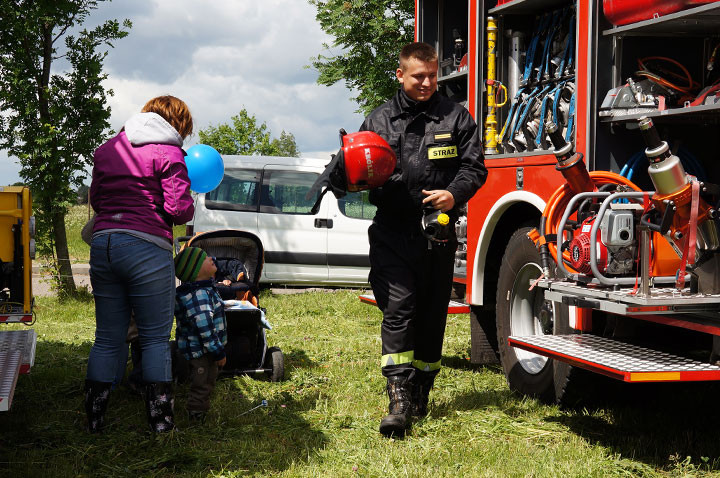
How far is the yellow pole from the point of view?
5645 mm

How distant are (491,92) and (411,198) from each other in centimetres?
168

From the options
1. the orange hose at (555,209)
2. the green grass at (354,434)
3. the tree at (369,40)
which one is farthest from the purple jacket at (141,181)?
the tree at (369,40)

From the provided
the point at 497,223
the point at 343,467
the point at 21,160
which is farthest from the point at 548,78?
the point at 21,160

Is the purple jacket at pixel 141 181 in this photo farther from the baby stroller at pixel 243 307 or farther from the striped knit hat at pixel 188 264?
the baby stroller at pixel 243 307

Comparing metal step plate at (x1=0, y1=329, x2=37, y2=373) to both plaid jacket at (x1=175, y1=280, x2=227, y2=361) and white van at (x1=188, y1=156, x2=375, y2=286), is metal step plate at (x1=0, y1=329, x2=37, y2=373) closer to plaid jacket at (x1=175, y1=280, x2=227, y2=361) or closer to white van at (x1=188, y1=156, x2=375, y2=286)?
plaid jacket at (x1=175, y1=280, x2=227, y2=361)

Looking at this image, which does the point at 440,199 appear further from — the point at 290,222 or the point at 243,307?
the point at 290,222

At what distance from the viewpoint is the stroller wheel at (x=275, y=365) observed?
5820 millimetres

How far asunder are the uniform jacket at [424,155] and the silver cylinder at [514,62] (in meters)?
1.32

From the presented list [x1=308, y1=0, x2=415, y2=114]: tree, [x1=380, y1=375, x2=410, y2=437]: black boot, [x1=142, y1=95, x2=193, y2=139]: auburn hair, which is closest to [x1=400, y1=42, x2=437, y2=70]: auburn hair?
[x1=142, y1=95, x2=193, y2=139]: auburn hair

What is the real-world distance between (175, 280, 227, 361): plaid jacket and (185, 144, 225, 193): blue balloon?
35.8 inches

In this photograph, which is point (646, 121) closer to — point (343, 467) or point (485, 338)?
point (343, 467)

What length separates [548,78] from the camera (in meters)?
5.34

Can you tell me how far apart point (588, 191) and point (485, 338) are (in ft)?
7.07

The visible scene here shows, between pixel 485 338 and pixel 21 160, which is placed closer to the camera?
pixel 485 338
